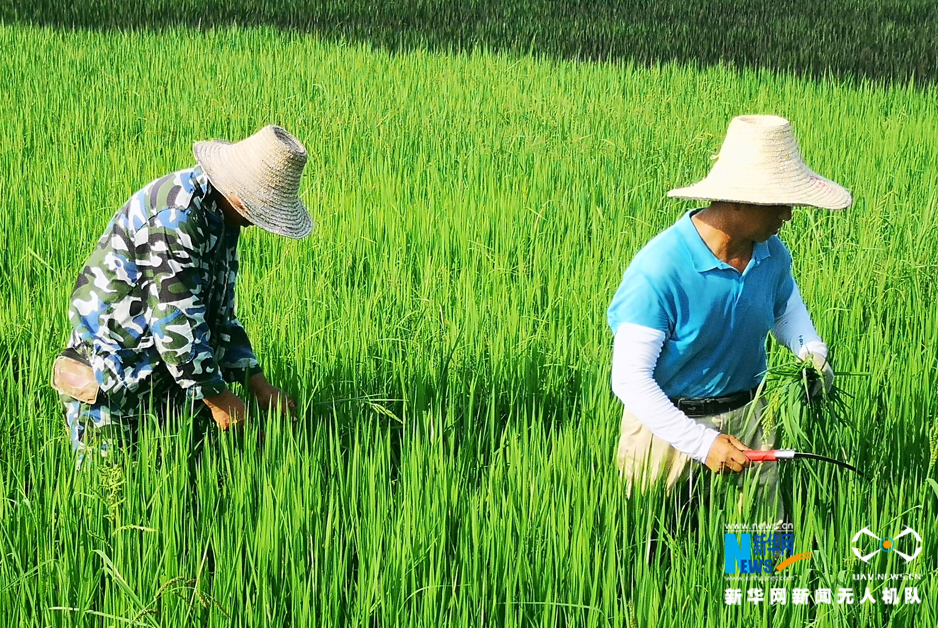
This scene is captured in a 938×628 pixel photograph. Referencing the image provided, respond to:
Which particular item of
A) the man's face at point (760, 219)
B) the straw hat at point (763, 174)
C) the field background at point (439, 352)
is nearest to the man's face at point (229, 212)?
the field background at point (439, 352)

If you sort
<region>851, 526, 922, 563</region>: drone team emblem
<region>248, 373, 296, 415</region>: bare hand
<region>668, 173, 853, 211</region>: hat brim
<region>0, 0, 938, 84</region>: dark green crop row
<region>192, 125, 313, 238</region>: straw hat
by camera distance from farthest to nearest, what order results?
<region>0, 0, 938, 84</region>: dark green crop row → <region>248, 373, 296, 415</region>: bare hand → <region>192, 125, 313, 238</region>: straw hat → <region>851, 526, 922, 563</region>: drone team emblem → <region>668, 173, 853, 211</region>: hat brim

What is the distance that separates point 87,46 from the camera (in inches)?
404

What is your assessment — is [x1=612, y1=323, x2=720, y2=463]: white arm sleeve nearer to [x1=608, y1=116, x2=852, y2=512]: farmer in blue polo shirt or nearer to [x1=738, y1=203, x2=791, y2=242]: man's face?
[x1=608, y1=116, x2=852, y2=512]: farmer in blue polo shirt

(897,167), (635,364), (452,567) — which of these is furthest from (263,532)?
(897,167)

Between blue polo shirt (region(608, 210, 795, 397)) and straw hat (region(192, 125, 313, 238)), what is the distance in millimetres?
759

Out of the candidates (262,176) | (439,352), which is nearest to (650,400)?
(262,176)

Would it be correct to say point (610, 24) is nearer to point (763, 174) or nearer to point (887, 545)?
point (763, 174)

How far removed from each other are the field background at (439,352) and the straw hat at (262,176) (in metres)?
0.51

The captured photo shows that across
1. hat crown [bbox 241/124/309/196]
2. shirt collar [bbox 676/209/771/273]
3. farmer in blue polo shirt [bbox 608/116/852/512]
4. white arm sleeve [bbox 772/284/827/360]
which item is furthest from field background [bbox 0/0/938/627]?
hat crown [bbox 241/124/309/196]

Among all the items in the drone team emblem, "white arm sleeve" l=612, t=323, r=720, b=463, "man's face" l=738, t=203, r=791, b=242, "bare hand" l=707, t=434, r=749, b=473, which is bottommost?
the drone team emblem

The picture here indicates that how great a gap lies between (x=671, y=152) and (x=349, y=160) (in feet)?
6.69

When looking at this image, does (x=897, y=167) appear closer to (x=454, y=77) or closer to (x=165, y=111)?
(x=454, y=77)

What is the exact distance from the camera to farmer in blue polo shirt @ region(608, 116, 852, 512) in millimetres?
A: 2006

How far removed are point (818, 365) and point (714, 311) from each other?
28cm
